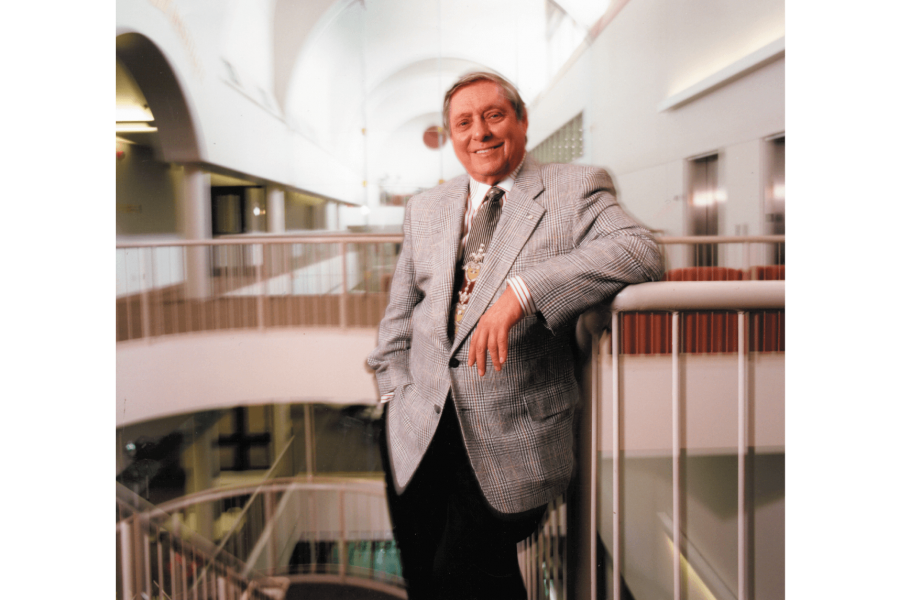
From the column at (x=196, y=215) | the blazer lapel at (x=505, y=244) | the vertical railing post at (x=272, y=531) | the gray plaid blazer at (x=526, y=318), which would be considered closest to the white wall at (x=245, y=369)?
the column at (x=196, y=215)

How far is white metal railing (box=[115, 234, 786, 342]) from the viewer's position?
6.14ft

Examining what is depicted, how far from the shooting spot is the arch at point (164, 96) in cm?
186

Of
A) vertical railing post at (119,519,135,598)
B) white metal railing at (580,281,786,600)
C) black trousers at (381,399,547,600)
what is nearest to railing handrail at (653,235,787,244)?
white metal railing at (580,281,786,600)

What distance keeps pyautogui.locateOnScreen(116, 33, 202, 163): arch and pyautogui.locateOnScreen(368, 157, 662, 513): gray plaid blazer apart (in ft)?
3.27

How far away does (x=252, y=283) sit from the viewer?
6.30 ft

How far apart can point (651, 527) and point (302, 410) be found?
146cm

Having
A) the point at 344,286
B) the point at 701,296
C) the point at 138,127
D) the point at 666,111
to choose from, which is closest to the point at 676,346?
the point at 701,296

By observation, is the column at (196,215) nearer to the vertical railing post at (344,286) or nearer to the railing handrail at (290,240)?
the railing handrail at (290,240)

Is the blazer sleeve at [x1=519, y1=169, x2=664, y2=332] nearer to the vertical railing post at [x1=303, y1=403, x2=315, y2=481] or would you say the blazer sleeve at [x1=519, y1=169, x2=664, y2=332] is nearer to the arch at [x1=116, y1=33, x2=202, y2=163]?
the vertical railing post at [x1=303, y1=403, x2=315, y2=481]

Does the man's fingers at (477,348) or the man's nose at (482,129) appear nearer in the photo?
the man's fingers at (477,348)

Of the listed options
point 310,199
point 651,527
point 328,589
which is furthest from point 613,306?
point 328,589

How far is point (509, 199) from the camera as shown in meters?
1.37

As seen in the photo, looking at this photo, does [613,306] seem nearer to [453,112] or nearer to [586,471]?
[586,471]
